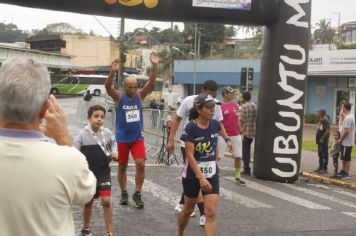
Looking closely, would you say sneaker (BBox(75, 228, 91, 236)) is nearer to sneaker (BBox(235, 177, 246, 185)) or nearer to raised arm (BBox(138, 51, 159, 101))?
raised arm (BBox(138, 51, 159, 101))

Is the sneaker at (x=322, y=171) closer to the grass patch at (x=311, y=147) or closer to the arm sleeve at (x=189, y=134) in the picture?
the grass patch at (x=311, y=147)

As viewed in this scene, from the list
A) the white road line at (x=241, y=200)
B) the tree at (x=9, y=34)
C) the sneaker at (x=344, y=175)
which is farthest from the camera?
the tree at (x=9, y=34)

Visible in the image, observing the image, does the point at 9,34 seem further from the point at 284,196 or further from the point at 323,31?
the point at 284,196

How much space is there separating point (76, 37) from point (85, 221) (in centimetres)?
8547

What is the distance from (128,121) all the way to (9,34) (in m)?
118

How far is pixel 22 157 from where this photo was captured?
2.21 meters

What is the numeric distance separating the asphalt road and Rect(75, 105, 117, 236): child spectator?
0.68 metres

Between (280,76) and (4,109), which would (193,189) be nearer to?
(4,109)

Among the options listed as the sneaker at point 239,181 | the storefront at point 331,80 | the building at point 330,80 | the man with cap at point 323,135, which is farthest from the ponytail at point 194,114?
the storefront at point 331,80

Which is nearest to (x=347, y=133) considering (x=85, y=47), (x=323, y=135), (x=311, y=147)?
(x=323, y=135)

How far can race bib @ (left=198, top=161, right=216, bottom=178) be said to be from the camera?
18.9ft

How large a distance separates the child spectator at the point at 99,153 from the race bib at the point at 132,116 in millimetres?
A: 1692

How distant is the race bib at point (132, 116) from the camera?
26.0 ft

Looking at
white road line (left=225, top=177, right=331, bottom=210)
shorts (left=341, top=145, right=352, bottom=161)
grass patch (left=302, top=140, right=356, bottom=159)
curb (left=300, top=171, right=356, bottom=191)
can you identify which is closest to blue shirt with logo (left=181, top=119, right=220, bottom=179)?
white road line (left=225, top=177, right=331, bottom=210)
